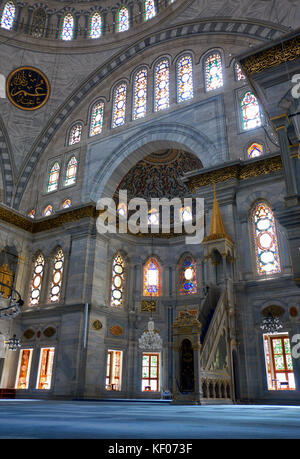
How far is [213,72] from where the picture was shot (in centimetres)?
1494

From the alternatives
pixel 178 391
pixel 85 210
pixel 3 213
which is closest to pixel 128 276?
pixel 85 210

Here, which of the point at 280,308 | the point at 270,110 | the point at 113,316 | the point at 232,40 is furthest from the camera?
the point at 113,316

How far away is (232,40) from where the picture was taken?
14.6m

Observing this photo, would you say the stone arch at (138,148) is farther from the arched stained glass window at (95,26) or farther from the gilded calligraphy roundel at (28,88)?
the arched stained glass window at (95,26)

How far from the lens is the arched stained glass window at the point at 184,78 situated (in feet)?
50.2

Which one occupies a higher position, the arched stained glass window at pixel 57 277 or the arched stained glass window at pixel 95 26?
the arched stained glass window at pixel 95 26

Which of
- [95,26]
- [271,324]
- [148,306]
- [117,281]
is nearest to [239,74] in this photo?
[271,324]

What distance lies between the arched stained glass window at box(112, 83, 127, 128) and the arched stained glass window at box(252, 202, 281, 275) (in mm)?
7633

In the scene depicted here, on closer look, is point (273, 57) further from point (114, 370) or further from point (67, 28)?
point (67, 28)

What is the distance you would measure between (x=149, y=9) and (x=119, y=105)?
4.90 m

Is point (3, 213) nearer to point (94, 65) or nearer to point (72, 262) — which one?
point (72, 262)

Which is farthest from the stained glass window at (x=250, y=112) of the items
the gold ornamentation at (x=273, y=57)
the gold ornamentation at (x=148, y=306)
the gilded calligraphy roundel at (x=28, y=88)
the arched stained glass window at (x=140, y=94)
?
the gilded calligraphy roundel at (x=28, y=88)

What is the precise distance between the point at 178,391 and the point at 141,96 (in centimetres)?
1246

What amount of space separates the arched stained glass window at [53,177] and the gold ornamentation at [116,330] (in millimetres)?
6705
